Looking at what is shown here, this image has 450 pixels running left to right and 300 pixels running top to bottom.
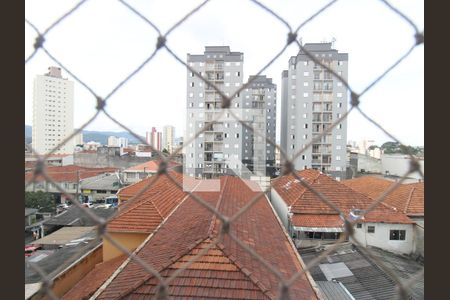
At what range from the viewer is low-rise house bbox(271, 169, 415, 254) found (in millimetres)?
5047

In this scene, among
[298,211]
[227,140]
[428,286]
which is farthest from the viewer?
[227,140]

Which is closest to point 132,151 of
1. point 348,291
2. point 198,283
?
point 348,291

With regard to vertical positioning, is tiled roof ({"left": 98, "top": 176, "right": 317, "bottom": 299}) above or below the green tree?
above

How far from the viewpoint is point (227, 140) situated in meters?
9.87

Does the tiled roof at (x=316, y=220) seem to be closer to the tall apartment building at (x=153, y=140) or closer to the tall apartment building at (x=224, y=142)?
the tall apartment building at (x=224, y=142)

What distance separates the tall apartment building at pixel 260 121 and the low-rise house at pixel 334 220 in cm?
94

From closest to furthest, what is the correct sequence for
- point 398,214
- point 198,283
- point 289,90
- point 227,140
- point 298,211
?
point 198,283, point 298,211, point 398,214, point 227,140, point 289,90

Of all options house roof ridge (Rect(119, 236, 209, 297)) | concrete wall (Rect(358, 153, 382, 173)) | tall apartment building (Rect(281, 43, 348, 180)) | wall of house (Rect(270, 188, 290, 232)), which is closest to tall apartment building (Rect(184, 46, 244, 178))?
wall of house (Rect(270, 188, 290, 232))

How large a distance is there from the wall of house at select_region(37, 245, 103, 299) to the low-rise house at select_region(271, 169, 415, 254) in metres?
2.99

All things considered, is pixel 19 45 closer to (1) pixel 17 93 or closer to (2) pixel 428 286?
(1) pixel 17 93

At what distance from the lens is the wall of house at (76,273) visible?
3.17 meters

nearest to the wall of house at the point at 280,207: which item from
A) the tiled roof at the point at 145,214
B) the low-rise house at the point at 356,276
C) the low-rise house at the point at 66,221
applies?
the low-rise house at the point at 356,276

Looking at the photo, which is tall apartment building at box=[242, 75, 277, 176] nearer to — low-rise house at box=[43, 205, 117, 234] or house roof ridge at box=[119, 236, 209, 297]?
house roof ridge at box=[119, 236, 209, 297]

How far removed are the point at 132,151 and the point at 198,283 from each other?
1331 centimetres
